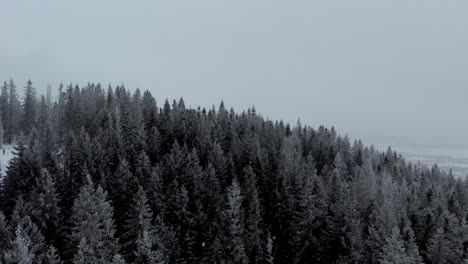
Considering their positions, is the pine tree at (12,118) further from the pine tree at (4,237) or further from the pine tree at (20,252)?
the pine tree at (20,252)

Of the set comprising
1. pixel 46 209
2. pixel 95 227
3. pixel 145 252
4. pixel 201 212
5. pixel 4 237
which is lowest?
pixel 145 252

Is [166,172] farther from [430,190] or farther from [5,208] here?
[430,190]

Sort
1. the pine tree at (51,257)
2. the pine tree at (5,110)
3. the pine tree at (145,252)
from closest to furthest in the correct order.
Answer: the pine tree at (51,257), the pine tree at (145,252), the pine tree at (5,110)

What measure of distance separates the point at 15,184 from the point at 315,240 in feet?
126

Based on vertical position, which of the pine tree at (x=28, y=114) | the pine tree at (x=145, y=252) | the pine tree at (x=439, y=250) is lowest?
the pine tree at (x=439, y=250)

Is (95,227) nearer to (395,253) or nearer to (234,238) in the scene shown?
(234,238)

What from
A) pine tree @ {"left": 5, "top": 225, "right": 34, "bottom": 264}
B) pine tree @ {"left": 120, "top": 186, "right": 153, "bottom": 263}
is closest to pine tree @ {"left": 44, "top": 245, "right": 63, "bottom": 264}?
pine tree @ {"left": 5, "top": 225, "right": 34, "bottom": 264}

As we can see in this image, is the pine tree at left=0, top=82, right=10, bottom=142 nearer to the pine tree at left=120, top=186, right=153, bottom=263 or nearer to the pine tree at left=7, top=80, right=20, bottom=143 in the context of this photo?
the pine tree at left=7, top=80, right=20, bottom=143

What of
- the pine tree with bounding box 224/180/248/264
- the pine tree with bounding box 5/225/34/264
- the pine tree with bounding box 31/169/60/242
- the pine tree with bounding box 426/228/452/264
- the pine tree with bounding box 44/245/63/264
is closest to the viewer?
the pine tree with bounding box 5/225/34/264

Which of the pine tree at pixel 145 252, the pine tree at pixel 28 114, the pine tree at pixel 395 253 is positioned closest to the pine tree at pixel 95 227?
the pine tree at pixel 145 252

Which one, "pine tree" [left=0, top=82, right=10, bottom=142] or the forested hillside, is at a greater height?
"pine tree" [left=0, top=82, right=10, bottom=142]

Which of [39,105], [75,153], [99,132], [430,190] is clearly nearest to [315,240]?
[430,190]

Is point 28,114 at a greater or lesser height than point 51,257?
greater

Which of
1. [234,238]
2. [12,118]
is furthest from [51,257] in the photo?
[12,118]
